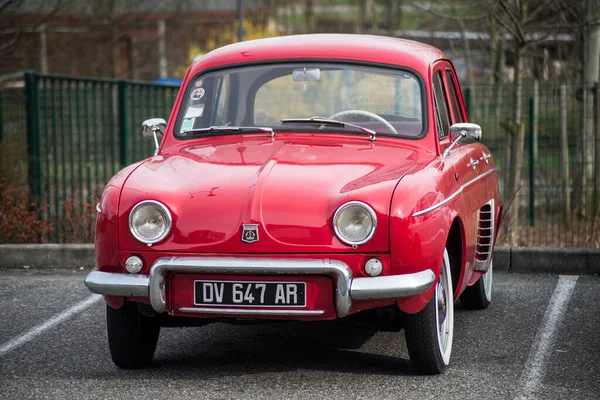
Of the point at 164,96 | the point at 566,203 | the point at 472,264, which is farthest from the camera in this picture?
the point at 164,96

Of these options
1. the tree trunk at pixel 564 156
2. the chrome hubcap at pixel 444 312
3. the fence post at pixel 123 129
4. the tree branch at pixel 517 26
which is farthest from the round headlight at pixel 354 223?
the fence post at pixel 123 129

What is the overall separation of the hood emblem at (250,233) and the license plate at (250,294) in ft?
0.69

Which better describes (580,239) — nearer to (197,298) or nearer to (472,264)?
(472,264)

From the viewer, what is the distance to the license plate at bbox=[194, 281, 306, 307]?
499cm

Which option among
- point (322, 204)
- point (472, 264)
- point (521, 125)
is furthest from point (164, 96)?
point (322, 204)

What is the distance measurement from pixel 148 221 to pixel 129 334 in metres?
0.67

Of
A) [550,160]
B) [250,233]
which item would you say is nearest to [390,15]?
[550,160]

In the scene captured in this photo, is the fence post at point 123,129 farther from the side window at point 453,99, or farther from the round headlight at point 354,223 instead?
the round headlight at point 354,223

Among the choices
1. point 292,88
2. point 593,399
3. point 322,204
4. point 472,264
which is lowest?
point 593,399

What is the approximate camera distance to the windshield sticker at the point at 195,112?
6.37 m

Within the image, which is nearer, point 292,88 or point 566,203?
point 292,88

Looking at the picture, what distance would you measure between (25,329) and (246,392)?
2.19 metres

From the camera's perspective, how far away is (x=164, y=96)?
12250mm

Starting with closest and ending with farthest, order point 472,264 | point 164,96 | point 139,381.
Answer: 1. point 139,381
2. point 472,264
3. point 164,96
